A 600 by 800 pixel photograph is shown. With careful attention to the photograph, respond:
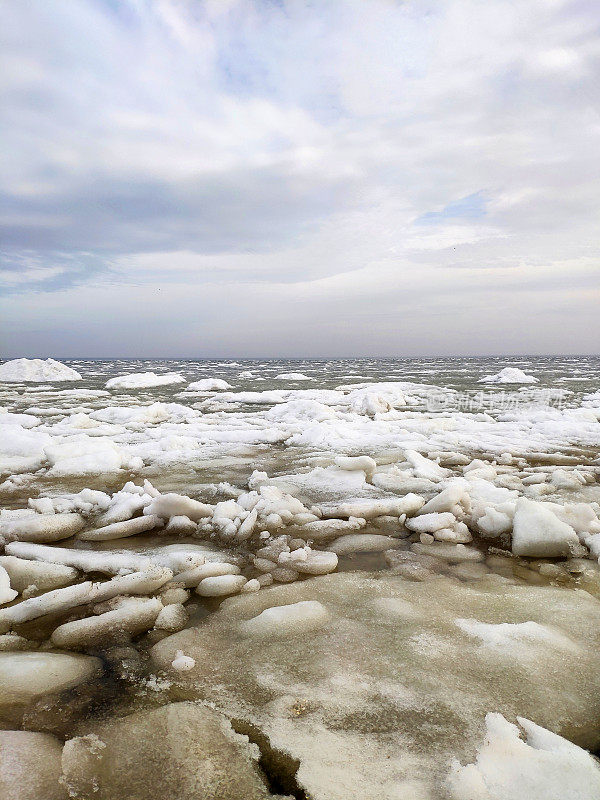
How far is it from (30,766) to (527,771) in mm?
1441

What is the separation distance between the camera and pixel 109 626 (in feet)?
6.46

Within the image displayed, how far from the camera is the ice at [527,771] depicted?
1177 millimetres

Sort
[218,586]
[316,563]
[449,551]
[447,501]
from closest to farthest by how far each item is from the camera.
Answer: [218,586], [316,563], [449,551], [447,501]

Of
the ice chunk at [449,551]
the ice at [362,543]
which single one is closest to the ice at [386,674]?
the ice chunk at [449,551]

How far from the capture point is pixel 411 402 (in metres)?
12.7

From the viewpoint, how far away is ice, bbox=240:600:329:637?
196 cm

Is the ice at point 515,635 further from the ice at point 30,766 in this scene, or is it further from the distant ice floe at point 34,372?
the distant ice floe at point 34,372

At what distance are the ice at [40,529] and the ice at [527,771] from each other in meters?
2.85

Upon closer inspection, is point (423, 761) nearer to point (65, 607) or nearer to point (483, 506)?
point (65, 607)

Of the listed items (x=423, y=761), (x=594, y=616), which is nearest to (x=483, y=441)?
(x=594, y=616)

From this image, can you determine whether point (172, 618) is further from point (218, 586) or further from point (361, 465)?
point (361, 465)

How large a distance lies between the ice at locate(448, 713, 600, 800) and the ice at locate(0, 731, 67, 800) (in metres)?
1.13

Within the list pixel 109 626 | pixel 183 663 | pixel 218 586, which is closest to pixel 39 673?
pixel 109 626

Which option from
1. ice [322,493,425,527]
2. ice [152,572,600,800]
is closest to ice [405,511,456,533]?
ice [322,493,425,527]
